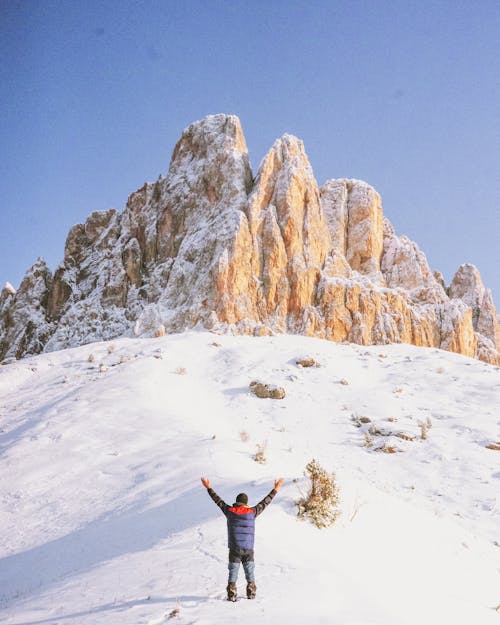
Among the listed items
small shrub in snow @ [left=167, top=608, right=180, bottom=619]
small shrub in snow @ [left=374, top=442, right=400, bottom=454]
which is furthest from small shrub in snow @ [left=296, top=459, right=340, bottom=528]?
small shrub in snow @ [left=374, top=442, right=400, bottom=454]

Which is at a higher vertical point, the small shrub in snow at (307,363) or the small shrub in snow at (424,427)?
the small shrub in snow at (307,363)

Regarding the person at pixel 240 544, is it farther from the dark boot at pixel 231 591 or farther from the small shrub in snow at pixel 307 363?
the small shrub in snow at pixel 307 363

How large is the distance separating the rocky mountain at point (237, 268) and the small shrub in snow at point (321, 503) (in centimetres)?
2857

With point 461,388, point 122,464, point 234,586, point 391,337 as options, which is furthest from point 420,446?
point 391,337

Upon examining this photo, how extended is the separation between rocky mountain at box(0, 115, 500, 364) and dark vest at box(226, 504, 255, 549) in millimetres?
30322

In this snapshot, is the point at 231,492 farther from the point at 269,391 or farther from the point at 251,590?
the point at 269,391

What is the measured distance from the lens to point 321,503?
7.39 metres

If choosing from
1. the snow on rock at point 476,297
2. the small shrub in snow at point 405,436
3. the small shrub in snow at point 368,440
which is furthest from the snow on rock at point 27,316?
the snow on rock at point 476,297

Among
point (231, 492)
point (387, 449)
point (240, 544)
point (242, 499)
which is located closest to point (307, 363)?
point (387, 449)

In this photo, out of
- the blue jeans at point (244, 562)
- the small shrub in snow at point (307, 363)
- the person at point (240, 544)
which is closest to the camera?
the person at point (240, 544)

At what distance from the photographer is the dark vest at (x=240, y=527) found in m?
5.13

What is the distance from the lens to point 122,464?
1069cm

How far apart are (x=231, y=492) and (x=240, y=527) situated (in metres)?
2.98

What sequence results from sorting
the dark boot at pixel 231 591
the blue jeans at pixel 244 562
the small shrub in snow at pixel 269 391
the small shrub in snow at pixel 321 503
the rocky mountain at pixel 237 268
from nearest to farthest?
the dark boot at pixel 231 591, the blue jeans at pixel 244 562, the small shrub in snow at pixel 321 503, the small shrub in snow at pixel 269 391, the rocky mountain at pixel 237 268
